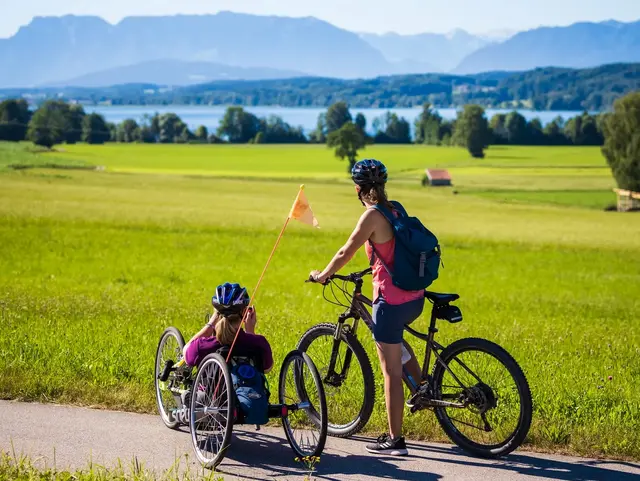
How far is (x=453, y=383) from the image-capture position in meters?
6.74

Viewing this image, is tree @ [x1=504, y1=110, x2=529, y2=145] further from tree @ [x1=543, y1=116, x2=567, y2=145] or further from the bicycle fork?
the bicycle fork

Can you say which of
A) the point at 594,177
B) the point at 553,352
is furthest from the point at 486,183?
the point at 553,352

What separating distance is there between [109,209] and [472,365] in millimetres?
40023

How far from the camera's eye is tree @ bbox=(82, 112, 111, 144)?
135375mm

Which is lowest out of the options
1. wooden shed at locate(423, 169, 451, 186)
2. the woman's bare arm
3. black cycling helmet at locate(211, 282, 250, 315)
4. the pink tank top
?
wooden shed at locate(423, 169, 451, 186)

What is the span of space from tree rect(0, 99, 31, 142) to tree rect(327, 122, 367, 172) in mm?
39655

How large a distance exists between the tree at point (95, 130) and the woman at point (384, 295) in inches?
5235

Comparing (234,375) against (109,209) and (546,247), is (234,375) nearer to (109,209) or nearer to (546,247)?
(546,247)

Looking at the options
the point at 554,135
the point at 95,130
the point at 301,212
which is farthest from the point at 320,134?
the point at 301,212

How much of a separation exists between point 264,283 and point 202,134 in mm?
142657

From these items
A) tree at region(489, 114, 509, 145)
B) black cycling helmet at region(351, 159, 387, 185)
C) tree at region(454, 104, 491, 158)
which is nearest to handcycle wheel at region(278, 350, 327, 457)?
black cycling helmet at region(351, 159, 387, 185)

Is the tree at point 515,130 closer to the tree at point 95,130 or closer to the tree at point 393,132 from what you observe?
the tree at point 393,132

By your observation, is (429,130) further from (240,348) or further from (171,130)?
(240,348)

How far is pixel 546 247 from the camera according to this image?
3872 cm
